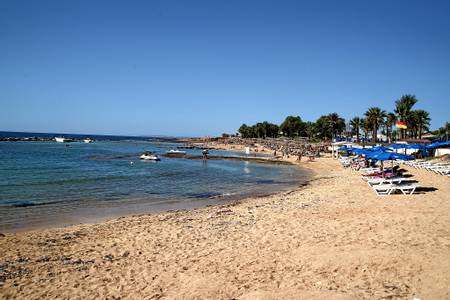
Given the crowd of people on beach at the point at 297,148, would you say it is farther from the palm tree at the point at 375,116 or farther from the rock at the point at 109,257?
the rock at the point at 109,257

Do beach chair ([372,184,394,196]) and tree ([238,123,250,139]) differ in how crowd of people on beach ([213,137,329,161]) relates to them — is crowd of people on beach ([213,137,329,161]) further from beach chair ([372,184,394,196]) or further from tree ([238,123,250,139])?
tree ([238,123,250,139])

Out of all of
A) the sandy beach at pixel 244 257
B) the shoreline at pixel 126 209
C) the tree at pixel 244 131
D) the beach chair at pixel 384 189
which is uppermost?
the tree at pixel 244 131

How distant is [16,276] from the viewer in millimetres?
7586

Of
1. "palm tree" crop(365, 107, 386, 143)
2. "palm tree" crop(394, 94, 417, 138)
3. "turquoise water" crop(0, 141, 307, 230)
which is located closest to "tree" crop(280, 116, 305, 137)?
"palm tree" crop(365, 107, 386, 143)

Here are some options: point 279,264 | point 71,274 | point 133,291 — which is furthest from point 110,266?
point 279,264

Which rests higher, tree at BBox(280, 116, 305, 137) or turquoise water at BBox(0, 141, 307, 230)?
tree at BBox(280, 116, 305, 137)

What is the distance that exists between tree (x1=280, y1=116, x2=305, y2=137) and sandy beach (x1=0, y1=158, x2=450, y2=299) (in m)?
112

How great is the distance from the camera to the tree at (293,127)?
406ft

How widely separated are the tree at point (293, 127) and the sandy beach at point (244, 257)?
4410 inches

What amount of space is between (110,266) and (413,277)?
6.98 metres

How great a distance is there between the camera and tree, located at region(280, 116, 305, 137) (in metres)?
124

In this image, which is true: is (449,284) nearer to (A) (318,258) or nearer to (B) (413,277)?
(B) (413,277)

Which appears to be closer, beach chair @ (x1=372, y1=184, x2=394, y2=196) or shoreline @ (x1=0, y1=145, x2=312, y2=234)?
shoreline @ (x1=0, y1=145, x2=312, y2=234)

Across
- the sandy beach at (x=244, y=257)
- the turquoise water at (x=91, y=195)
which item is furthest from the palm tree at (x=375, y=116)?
the sandy beach at (x=244, y=257)
